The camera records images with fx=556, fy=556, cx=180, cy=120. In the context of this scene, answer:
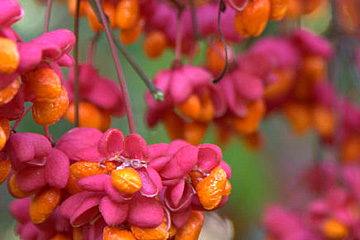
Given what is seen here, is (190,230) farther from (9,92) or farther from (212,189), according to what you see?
(9,92)

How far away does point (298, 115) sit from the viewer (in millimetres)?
1015

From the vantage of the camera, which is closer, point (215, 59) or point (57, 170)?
point (57, 170)

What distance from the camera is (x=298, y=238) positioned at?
0.83 metres

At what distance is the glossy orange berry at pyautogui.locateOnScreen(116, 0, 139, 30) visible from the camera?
0.70 m

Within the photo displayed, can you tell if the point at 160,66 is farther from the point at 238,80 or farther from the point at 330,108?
the point at 238,80

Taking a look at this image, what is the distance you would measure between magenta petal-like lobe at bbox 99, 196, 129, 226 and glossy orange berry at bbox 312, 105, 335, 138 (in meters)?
0.61

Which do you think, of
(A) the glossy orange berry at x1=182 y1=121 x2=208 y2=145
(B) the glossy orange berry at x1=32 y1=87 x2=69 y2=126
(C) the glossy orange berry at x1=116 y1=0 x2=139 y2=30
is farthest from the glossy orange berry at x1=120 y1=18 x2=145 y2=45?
(B) the glossy orange berry at x1=32 y1=87 x2=69 y2=126

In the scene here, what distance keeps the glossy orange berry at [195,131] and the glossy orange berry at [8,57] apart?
42 cm

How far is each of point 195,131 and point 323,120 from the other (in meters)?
0.31

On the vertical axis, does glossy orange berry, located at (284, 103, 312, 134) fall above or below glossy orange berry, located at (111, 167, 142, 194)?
below

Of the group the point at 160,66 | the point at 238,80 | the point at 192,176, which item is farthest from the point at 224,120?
the point at 160,66

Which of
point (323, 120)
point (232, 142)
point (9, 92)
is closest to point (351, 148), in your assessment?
point (323, 120)

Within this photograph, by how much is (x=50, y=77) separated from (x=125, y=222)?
147mm

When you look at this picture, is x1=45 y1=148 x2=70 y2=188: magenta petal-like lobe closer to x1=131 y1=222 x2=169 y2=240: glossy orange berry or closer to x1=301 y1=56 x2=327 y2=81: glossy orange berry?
x1=131 y1=222 x2=169 y2=240: glossy orange berry
